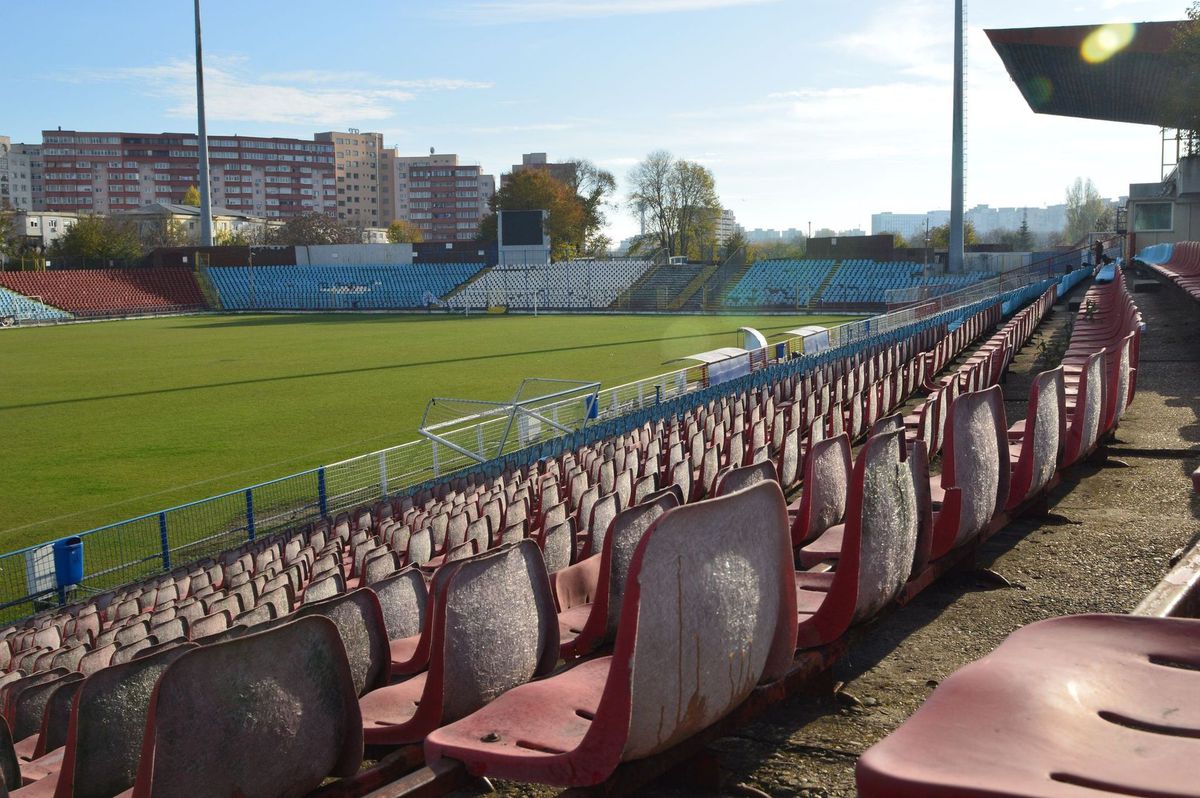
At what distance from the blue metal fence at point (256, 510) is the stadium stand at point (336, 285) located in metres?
56.6

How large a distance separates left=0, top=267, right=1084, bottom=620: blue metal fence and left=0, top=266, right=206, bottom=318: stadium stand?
5780cm

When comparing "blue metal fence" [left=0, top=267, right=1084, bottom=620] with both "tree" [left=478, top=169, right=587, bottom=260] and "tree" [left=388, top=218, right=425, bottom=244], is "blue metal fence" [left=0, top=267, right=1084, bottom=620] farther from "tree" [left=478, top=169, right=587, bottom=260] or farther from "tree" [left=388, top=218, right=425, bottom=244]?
"tree" [left=388, top=218, right=425, bottom=244]

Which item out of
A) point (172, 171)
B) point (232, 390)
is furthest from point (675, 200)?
point (172, 171)

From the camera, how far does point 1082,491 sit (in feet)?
17.5

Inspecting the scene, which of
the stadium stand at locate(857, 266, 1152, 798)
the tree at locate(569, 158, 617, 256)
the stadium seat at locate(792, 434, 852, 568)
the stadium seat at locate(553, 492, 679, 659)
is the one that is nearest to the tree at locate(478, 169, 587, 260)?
the tree at locate(569, 158, 617, 256)

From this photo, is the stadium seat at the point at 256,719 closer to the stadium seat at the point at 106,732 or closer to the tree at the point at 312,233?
the stadium seat at the point at 106,732

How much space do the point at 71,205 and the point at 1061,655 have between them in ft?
582

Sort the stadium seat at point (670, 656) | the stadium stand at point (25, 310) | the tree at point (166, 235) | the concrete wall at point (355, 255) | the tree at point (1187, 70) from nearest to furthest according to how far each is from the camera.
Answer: the stadium seat at point (670, 656) < the tree at point (1187, 70) < the stadium stand at point (25, 310) < the concrete wall at point (355, 255) < the tree at point (166, 235)

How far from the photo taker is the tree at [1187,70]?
27.1m

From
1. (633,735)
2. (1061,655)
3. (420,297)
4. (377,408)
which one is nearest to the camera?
(1061,655)

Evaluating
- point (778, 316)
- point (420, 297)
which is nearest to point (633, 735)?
point (778, 316)

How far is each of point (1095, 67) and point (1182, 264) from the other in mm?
14611

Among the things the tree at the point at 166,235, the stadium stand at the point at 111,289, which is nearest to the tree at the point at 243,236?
the tree at the point at 166,235

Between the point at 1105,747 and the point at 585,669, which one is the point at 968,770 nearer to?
the point at 1105,747
